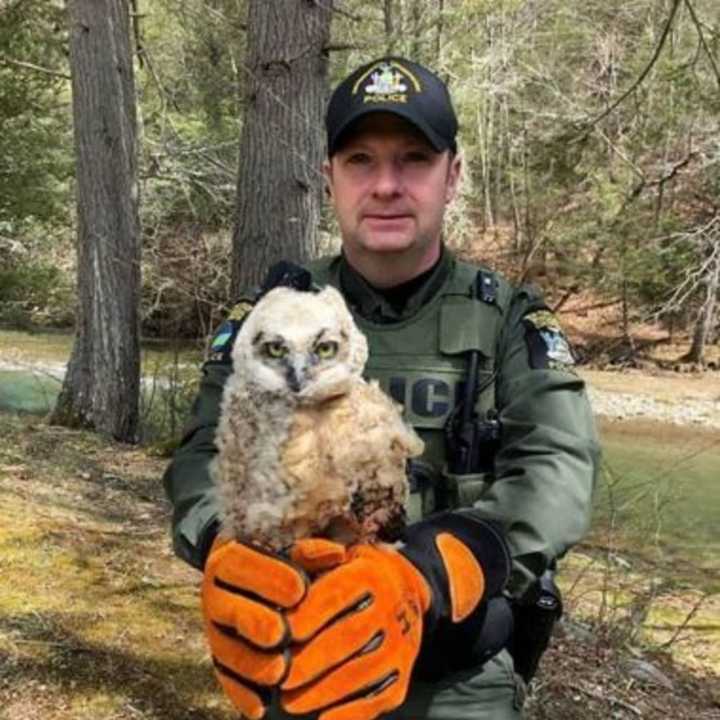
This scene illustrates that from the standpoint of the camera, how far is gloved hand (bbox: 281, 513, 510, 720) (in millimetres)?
1739

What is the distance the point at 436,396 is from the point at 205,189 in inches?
402

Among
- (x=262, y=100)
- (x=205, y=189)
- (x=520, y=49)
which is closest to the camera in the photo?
(x=262, y=100)

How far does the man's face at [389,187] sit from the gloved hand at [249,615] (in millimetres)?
801

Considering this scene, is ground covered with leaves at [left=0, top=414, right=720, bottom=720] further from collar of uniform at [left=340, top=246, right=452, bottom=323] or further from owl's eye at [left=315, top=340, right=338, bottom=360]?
owl's eye at [left=315, top=340, right=338, bottom=360]

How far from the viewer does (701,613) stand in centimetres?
753

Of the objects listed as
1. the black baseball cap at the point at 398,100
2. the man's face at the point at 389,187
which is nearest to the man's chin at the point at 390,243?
the man's face at the point at 389,187

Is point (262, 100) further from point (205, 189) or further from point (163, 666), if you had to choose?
point (205, 189)

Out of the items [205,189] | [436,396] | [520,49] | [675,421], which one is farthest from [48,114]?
[436,396]

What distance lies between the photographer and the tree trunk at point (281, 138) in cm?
624

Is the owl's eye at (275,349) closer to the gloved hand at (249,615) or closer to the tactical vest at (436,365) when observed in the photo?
the gloved hand at (249,615)

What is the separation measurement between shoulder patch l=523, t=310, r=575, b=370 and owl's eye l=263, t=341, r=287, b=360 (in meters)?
0.65

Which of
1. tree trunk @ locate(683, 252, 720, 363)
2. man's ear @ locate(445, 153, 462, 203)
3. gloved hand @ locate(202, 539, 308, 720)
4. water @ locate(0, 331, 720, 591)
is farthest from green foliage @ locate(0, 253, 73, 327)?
gloved hand @ locate(202, 539, 308, 720)

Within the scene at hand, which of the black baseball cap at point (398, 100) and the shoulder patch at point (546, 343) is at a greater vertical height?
the black baseball cap at point (398, 100)

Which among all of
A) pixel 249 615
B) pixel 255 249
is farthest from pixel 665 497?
pixel 249 615
